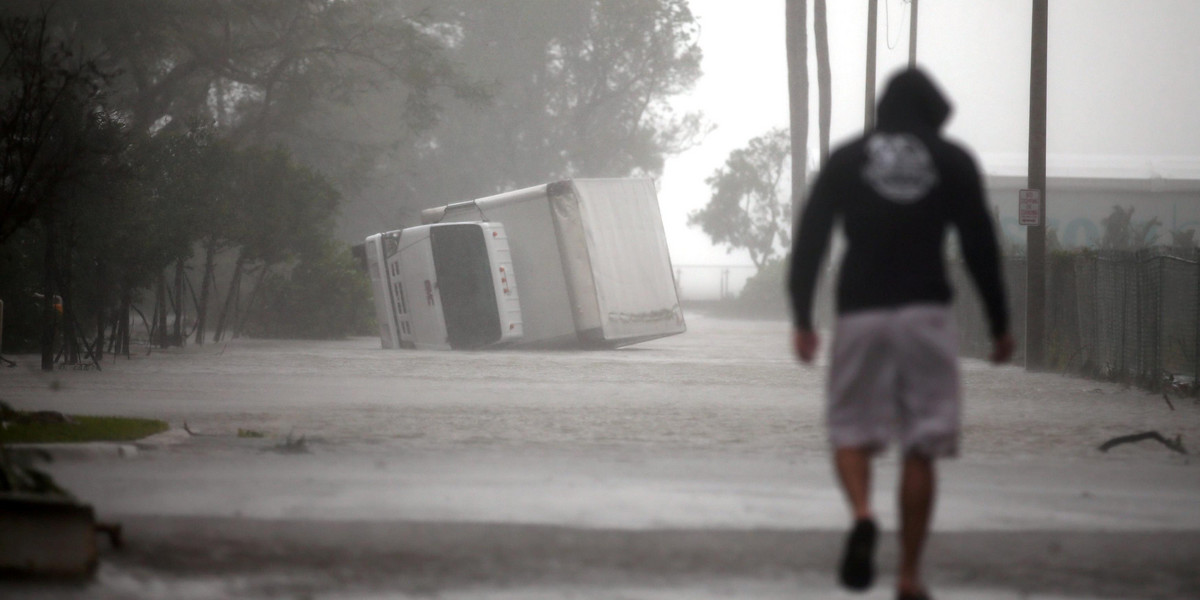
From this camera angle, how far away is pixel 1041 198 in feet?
73.7

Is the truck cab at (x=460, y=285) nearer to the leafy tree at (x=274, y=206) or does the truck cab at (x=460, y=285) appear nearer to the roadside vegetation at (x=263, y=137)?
the leafy tree at (x=274, y=206)

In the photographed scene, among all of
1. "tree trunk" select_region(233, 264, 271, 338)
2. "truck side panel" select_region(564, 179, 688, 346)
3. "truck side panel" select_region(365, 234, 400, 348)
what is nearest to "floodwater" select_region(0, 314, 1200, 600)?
"truck side panel" select_region(564, 179, 688, 346)

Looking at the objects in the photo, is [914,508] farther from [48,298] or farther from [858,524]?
[48,298]

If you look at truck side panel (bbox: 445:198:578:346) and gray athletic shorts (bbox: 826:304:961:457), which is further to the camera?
truck side panel (bbox: 445:198:578:346)

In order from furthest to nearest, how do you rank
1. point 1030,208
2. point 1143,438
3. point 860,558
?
point 1030,208
point 1143,438
point 860,558

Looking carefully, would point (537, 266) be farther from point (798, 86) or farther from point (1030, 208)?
point (798, 86)

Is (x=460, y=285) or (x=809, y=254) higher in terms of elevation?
(x=809, y=254)

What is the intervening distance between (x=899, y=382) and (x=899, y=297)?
11.7 inches

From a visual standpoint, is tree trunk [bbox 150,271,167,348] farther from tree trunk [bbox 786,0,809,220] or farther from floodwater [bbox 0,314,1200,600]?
tree trunk [bbox 786,0,809,220]

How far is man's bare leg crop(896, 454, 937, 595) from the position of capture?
17.1 feet

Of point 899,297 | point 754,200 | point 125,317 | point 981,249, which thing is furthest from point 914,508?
point 754,200

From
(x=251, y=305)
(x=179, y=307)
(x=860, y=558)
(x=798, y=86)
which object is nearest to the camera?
(x=860, y=558)

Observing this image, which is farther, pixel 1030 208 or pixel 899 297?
pixel 1030 208

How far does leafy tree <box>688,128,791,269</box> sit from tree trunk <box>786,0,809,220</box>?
31.8 metres
